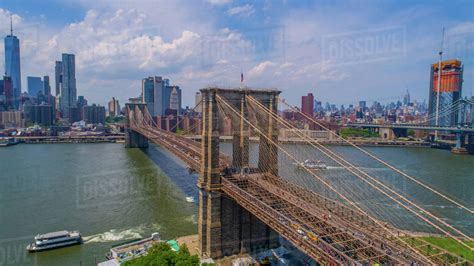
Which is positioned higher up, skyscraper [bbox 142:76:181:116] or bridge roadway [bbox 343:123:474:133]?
skyscraper [bbox 142:76:181:116]

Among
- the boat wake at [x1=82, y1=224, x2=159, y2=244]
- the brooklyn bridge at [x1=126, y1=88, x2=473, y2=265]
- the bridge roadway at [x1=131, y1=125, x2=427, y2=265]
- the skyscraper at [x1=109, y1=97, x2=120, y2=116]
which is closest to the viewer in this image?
the bridge roadway at [x1=131, y1=125, x2=427, y2=265]

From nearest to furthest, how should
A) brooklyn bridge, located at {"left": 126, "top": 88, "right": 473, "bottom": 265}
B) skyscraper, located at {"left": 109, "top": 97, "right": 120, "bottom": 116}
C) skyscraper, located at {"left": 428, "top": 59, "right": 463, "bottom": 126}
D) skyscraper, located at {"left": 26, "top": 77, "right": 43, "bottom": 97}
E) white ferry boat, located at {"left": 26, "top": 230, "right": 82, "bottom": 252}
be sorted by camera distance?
brooklyn bridge, located at {"left": 126, "top": 88, "right": 473, "bottom": 265}
white ferry boat, located at {"left": 26, "top": 230, "right": 82, "bottom": 252}
skyscraper, located at {"left": 428, "top": 59, "right": 463, "bottom": 126}
skyscraper, located at {"left": 109, "top": 97, "right": 120, "bottom": 116}
skyscraper, located at {"left": 26, "top": 77, "right": 43, "bottom": 97}

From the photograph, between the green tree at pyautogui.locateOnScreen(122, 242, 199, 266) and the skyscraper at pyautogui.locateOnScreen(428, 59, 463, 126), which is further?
the skyscraper at pyautogui.locateOnScreen(428, 59, 463, 126)

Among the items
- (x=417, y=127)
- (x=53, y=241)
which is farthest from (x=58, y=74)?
(x=53, y=241)

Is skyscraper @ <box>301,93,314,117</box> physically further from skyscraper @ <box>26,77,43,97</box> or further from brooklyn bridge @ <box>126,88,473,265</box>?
skyscraper @ <box>26,77,43,97</box>

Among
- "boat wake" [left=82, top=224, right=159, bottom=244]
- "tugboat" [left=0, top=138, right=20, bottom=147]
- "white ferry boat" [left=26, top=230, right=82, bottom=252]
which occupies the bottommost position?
"boat wake" [left=82, top=224, right=159, bottom=244]

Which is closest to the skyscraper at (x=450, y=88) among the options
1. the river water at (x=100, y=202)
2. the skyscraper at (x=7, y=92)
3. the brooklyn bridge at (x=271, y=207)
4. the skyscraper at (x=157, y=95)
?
the river water at (x=100, y=202)

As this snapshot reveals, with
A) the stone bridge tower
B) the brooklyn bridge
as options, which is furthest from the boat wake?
the stone bridge tower

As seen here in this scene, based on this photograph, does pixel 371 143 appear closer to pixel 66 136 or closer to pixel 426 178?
pixel 426 178
